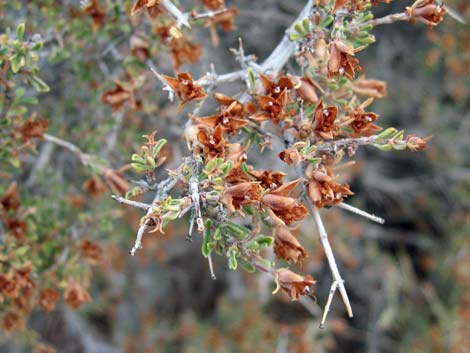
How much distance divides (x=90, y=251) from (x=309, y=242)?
2.00 meters

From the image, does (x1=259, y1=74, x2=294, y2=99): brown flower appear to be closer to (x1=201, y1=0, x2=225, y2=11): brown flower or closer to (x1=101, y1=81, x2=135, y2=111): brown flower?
(x1=201, y1=0, x2=225, y2=11): brown flower

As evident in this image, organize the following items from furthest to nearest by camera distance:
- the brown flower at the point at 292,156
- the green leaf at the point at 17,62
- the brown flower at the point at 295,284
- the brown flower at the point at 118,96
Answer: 1. the brown flower at the point at 118,96
2. the green leaf at the point at 17,62
3. the brown flower at the point at 295,284
4. the brown flower at the point at 292,156

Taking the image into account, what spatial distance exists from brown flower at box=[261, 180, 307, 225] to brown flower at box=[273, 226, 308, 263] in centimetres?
21

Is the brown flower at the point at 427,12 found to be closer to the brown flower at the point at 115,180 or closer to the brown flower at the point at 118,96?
the brown flower at the point at 118,96

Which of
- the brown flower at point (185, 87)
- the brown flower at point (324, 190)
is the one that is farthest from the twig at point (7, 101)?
the brown flower at point (324, 190)

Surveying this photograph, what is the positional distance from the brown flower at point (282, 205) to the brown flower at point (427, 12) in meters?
0.76

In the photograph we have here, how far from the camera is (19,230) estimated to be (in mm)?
2143

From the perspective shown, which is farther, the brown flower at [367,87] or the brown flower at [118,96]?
the brown flower at [118,96]

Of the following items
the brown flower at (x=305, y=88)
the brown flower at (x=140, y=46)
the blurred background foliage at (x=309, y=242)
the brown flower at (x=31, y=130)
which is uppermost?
the brown flower at (x=305, y=88)

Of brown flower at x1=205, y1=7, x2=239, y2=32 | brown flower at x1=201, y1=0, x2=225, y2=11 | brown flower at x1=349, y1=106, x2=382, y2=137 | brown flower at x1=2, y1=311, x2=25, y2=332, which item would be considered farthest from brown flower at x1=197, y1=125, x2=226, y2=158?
brown flower at x1=2, y1=311, x2=25, y2=332

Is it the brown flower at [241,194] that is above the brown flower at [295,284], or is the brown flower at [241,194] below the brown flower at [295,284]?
above

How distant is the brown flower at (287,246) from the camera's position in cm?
165

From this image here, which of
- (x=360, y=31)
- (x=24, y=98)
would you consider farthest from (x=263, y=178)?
(x=24, y=98)

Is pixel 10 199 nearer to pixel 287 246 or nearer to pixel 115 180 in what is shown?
pixel 115 180
